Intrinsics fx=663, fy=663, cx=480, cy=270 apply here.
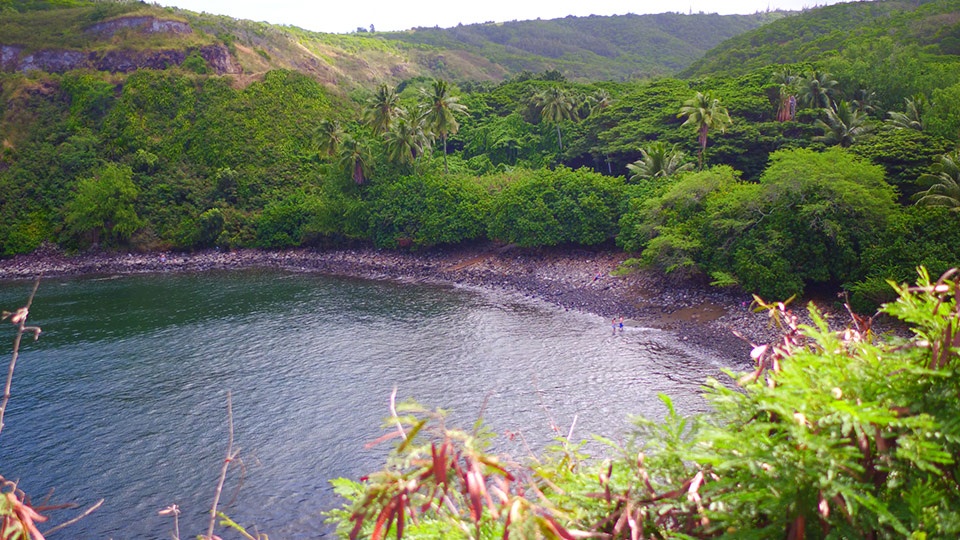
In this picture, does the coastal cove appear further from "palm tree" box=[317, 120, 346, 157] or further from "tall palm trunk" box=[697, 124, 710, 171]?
"palm tree" box=[317, 120, 346, 157]

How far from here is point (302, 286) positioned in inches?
2169

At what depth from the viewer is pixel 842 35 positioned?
87.5 meters

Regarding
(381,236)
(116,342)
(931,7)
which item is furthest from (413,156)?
(931,7)

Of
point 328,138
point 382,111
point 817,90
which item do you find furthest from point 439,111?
point 817,90

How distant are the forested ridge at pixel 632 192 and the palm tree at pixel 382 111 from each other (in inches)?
14.9

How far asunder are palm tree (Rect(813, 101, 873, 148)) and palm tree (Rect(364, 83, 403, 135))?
36.7 meters

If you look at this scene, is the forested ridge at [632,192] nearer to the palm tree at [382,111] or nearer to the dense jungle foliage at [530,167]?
the dense jungle foliage at [530,167]

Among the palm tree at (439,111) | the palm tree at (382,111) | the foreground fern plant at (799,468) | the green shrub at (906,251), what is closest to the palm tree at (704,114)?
the green shrub at (906,251)

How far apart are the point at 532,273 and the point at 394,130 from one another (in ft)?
69.9

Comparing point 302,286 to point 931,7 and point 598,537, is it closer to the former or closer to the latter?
point 598,537

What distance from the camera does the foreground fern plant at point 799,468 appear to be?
4.31 meters

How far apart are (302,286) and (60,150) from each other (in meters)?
45.6

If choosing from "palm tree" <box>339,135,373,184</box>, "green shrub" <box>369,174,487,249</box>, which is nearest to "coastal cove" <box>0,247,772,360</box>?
"green shrub" <box>369,174,487,249</box>

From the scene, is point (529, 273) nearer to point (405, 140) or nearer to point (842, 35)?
point (405, 140)
